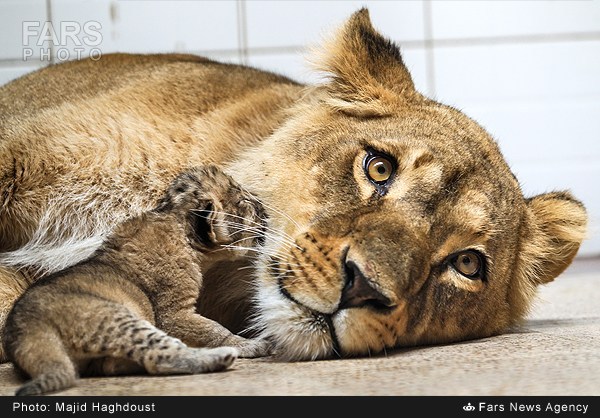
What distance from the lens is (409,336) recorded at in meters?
2.73

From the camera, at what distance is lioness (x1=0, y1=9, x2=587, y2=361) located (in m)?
2.54

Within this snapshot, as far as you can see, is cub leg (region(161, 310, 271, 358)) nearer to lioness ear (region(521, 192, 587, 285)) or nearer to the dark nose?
the dark nose

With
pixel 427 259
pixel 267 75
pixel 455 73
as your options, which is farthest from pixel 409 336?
pixel 455 73

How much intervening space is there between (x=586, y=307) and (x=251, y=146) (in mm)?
1931

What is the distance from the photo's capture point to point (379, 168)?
287cm

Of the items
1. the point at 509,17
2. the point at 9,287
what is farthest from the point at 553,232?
the point at 509,17

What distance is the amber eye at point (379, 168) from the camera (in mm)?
2836

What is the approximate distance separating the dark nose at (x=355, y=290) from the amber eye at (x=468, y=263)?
0.46m

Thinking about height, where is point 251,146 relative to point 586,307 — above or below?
above

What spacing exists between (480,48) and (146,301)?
5.46 meters

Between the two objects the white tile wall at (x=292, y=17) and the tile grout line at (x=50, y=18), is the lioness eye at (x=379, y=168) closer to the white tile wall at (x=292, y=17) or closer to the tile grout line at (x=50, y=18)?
the tile grout line at (x=50, y=18)

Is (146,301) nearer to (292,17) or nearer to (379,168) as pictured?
(379,168)

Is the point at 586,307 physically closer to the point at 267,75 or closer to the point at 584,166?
the point at 267,75
